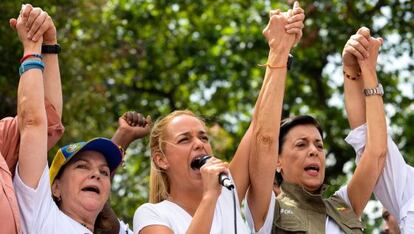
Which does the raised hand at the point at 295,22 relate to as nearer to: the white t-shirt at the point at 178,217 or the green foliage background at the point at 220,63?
the white t-shirt at the point at 178,217

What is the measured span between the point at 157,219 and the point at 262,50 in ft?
31.8

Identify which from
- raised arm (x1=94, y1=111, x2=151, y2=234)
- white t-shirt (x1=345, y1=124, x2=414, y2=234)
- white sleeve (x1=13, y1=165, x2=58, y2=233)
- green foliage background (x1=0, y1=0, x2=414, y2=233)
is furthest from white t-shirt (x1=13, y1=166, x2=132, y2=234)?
green foliage background (x1=0, y1=0, x2=414, y2=233)

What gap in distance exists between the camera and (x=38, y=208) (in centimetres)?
462

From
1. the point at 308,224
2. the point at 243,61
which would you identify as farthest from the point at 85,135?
the point at 308,224

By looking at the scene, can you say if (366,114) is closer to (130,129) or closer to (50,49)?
(130,129)

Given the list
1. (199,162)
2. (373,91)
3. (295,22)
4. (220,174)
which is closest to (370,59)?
(373,91)

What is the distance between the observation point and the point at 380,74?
47.4 feet

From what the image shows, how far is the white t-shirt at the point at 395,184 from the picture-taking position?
5488mm

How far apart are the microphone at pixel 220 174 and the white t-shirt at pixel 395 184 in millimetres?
1075

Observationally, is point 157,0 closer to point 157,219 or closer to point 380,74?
point 380,74

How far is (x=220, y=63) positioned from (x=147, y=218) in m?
9.90

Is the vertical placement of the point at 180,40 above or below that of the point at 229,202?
above

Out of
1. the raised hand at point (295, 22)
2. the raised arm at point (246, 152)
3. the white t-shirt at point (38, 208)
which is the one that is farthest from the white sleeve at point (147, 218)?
the raised hand at point (295, 22)

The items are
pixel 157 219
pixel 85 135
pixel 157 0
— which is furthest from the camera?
pixel 157 0
